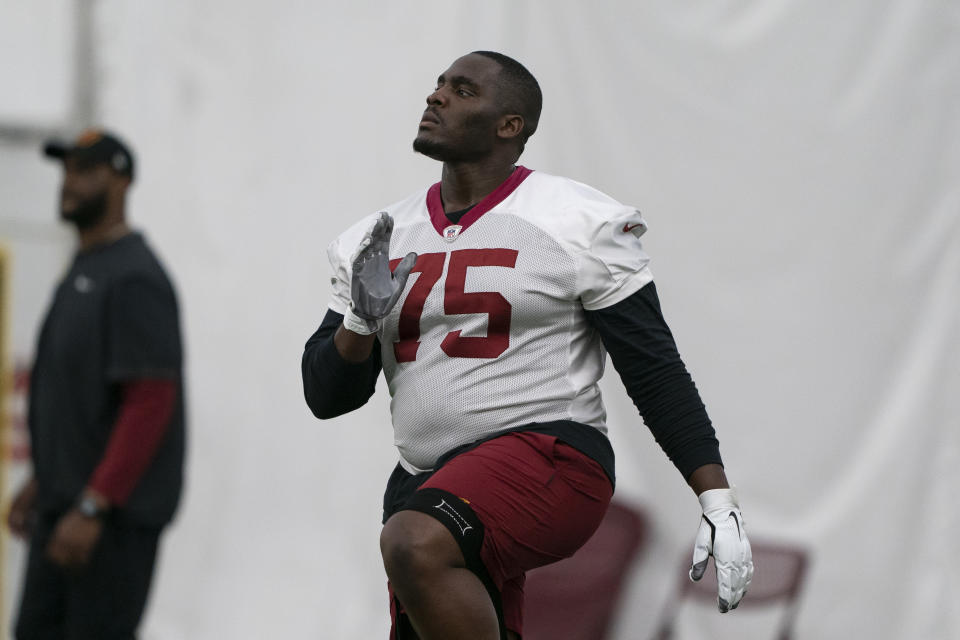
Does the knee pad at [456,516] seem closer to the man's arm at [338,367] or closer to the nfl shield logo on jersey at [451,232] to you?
the man's arm at [338,367]

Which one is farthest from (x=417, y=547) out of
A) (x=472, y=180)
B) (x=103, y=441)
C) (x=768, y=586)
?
(x=768, y=586)

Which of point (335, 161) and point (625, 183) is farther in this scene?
point (335, 161)

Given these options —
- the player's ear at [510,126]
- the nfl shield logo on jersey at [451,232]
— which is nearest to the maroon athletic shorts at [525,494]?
the nfl shield logo on jersey at [451,232]

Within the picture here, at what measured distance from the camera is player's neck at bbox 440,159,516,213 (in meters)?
2.84

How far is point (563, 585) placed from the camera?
199 inches

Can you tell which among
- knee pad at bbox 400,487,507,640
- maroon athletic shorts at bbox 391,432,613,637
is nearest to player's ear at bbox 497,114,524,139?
maroon athletic shorts at bbox 391,432,613,637

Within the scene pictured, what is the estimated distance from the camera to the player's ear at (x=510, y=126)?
9.34 feet

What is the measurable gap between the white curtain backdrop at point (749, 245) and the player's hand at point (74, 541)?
5.33ft

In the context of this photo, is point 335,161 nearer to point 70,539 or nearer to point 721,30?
point 721,30

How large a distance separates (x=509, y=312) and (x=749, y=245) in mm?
2595

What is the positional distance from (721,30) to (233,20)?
6.73 feet

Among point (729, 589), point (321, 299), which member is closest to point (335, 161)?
point (321, 299)

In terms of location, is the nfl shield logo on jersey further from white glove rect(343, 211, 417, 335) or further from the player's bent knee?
the player's bent knee

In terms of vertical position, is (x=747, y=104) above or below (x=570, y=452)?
above
